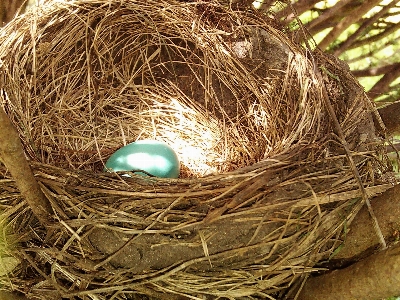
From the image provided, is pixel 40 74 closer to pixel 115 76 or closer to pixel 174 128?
pixel 115 76

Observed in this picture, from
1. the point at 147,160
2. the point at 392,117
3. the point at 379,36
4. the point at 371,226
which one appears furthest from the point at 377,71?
the point at 371,226

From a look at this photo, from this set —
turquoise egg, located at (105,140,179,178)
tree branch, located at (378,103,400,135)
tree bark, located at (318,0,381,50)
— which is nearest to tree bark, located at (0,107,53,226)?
turquoise egg, located at (105,140,179,178)

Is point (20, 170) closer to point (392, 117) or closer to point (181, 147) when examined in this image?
point (181, 147)

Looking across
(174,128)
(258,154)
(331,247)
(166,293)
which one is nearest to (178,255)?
(166,293)

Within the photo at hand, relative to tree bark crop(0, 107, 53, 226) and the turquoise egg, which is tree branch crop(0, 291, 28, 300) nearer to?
tree bark crop(0, 107, 53, 226)

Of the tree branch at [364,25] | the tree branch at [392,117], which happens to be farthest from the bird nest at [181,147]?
the tree branch at [364,25]

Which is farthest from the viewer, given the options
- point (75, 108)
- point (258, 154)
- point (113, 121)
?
point (113, 121)
